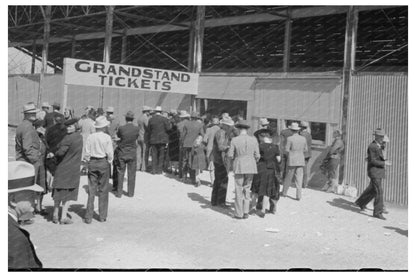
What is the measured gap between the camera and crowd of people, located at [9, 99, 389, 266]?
6.75 meters

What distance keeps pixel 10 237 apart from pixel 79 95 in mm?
16054

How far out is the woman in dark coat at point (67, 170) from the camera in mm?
6688

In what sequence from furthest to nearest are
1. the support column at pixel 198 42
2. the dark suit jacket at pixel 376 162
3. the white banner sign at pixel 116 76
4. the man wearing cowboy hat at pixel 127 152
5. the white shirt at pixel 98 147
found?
the support column at pixel 198 42
the white banner sign at pixel 116 76
the man wearing cowboy hat at pixel 127 152
the dark suit jacket at pixel 376 162
the white shirt at pixel 98 147

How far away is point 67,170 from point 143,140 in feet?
16.2

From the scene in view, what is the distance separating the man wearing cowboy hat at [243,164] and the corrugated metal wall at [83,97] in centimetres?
739

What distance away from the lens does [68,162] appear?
671cm

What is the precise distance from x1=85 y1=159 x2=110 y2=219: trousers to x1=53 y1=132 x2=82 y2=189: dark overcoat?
0.77 ft

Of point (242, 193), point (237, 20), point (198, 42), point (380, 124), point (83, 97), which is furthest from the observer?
point (83, 97)

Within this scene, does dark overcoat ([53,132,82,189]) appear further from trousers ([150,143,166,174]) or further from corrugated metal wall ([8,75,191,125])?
corrugated metal wall ([8,75,191,125])

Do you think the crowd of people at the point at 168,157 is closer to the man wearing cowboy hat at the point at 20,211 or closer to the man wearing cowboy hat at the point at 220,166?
the man wearing cowboy hat at the point at 220,166

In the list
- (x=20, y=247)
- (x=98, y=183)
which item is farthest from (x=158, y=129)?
(x=20, y=247)

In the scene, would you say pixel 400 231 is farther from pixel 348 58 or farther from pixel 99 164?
pixel 99 164

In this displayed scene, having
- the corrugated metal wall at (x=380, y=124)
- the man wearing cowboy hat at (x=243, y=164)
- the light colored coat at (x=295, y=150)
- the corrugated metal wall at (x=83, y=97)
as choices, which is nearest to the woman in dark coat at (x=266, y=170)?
the man wearing cowboy hat at (x=243, y=164)

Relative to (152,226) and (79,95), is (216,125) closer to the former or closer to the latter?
(152,226)
